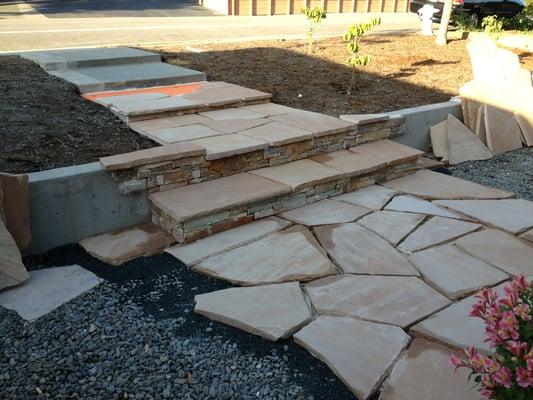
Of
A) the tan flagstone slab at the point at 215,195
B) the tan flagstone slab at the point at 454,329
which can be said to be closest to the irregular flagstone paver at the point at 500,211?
the tan flagstone slab at the point at 454,329

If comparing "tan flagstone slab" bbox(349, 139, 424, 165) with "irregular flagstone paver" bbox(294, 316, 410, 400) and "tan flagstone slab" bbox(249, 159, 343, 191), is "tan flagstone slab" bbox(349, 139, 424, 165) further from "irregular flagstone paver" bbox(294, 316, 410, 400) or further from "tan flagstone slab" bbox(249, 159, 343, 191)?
"irregular flagstone paver" bbox(294, 316, 410, 400)

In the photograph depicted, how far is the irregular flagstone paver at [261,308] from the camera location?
8.10ft

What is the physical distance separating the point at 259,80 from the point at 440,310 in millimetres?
4027

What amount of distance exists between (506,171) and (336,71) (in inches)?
105

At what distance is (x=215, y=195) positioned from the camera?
347 centimetres

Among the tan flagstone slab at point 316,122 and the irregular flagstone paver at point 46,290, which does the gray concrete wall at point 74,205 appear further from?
the tan flagstone slab at point 316,122

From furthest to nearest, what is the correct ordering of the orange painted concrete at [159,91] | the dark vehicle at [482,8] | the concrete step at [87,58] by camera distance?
the dark vehicle at [482,8]
the concrete step at [87,58]
the orange painted concrete at [159,91]

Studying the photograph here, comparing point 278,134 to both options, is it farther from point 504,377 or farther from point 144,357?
point 504,377

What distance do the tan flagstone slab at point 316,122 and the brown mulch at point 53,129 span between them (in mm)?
1291

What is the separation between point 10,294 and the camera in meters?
2.72

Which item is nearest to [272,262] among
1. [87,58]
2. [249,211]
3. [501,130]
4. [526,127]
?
[249,211]

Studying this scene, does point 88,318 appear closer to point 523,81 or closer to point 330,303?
point 330,303

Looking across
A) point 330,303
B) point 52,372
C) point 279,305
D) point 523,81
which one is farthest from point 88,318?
point 523,81

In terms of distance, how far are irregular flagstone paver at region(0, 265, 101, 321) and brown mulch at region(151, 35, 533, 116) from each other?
3.06 metres
